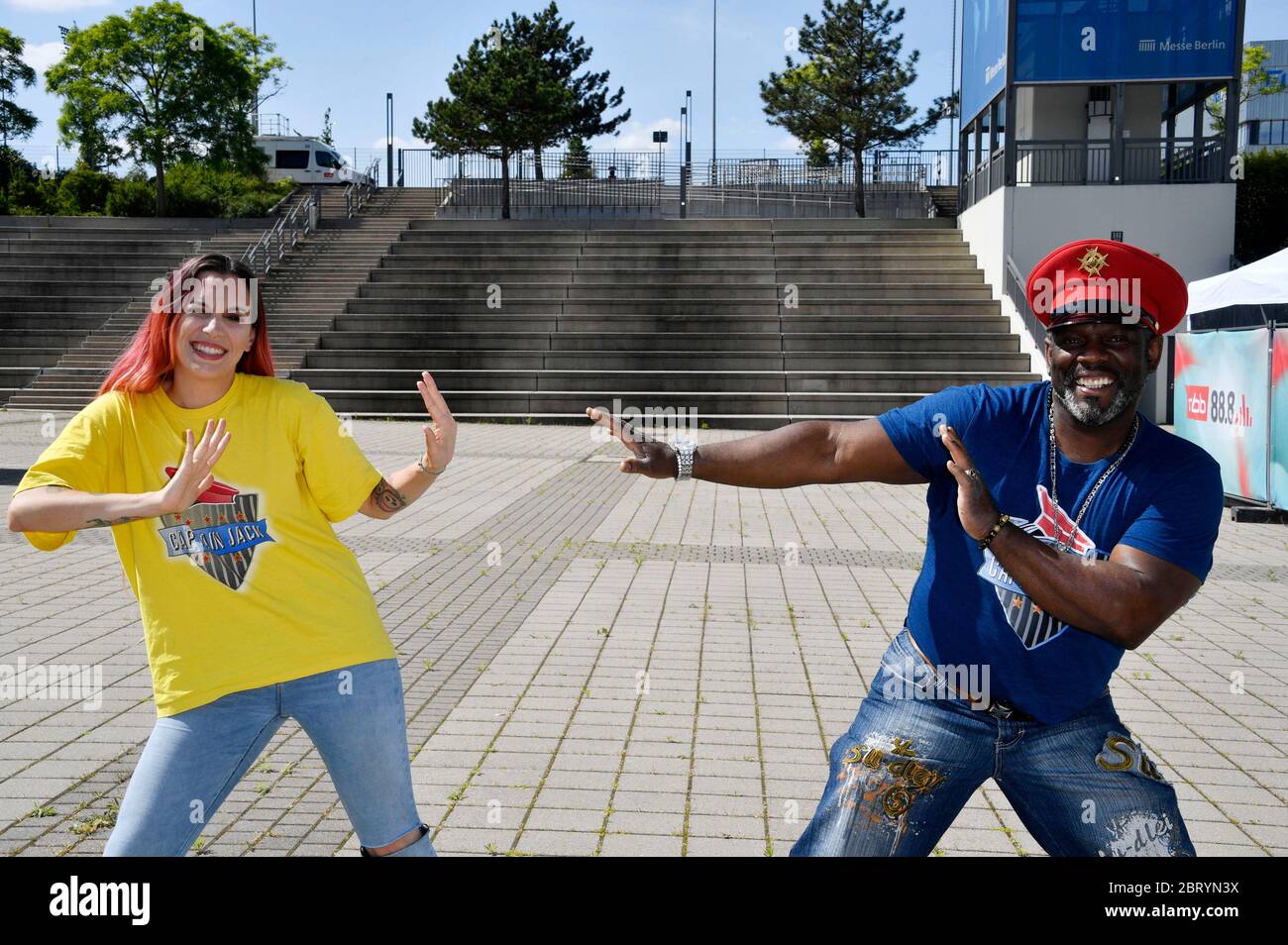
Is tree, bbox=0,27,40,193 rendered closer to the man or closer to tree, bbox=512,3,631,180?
tree, bbox=512,3,631,180

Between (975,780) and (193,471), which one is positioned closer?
(193,471)

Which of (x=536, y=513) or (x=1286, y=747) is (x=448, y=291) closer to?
(x=536, y=513)

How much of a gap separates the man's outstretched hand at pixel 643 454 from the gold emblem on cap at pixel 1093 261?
3.51ft

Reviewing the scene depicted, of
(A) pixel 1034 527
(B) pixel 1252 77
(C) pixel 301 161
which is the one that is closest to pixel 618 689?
(A) pixel 1034 527

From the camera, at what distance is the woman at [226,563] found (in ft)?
8.07

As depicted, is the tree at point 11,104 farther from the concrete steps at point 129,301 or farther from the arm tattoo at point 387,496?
the arm tattoo at point 387,496

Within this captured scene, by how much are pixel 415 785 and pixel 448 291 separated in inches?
821

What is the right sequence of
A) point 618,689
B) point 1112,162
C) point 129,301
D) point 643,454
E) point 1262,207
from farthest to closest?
1. point 1262,207
2. point 129,301
3. point 1112,162
4. point 618,689
5. point 643,454

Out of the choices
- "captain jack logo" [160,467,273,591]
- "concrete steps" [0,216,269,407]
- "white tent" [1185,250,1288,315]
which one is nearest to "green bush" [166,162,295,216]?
"concrete steps" [0,216,269,407]

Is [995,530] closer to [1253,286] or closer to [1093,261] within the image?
[1093,261]

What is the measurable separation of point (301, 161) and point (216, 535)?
149 ft

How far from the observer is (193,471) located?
236cm

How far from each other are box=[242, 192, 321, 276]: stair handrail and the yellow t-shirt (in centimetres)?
2435
